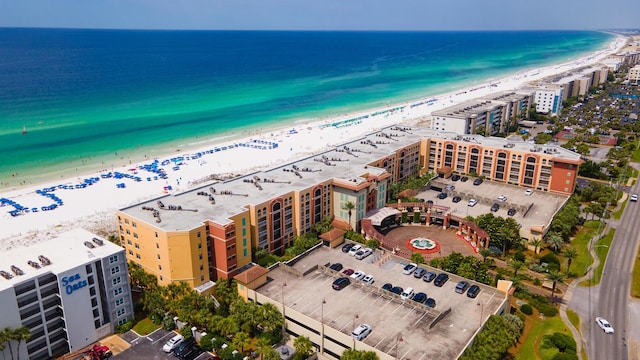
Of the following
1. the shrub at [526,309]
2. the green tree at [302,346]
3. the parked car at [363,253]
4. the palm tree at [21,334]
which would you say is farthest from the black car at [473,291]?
the palm tree at [21,334]

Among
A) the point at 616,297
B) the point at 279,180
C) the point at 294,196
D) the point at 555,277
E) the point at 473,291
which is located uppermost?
the point at 279,180

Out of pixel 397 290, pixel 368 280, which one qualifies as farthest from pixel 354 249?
pixel 397 290

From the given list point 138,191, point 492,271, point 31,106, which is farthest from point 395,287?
point 31,106

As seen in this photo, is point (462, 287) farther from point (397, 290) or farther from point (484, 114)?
point (484, 114)

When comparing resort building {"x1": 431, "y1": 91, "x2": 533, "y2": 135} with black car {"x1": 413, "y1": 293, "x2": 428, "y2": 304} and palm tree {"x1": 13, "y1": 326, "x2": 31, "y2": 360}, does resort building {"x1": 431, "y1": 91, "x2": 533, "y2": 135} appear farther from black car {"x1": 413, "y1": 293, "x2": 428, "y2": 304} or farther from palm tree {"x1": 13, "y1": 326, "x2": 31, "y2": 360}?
palm tree {"x1": 13, "y1": 326, "x2": 31, "y2": 360}

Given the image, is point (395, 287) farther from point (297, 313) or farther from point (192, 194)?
point (192, 194)

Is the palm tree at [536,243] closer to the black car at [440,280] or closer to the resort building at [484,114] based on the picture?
the black car at [440,280]

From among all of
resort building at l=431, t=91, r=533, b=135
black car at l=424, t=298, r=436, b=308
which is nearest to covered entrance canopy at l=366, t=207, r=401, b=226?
black car at l=424, t=298, r=436, b=308
